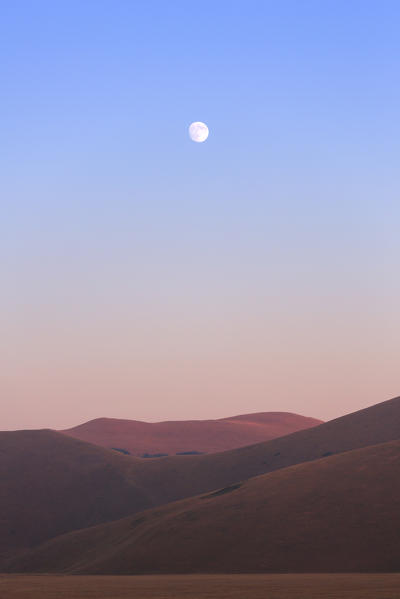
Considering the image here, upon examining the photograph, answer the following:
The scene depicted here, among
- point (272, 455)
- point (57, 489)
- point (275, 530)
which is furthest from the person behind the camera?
point (57, 489)

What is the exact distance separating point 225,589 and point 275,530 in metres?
23.9

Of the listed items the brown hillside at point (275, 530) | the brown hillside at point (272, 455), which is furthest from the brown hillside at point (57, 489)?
the brown hillside at point (275, 530)

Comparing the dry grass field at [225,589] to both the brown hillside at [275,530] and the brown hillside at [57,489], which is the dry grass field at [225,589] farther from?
the brown hillside at [57,489]

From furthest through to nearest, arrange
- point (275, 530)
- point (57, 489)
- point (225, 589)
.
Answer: point (57, 489) < point (275, 530) < point (225, 589)

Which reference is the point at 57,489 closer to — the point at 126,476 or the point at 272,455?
the point at 126,476

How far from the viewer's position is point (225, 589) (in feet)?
118

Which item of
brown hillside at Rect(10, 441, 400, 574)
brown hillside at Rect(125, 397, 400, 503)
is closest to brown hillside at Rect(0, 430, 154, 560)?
brown hillside at Rect(125, 397, 400, 503)

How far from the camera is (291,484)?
69.9m

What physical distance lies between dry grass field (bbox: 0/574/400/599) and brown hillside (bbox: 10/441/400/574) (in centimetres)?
1170

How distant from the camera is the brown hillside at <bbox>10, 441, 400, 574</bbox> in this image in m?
53.6

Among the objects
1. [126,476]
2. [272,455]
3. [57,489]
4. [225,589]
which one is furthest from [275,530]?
[57,489]

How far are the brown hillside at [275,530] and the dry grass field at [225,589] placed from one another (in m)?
11.7

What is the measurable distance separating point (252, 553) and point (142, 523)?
20.9 metres

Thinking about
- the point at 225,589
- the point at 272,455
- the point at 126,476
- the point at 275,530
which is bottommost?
the point at 225,589
